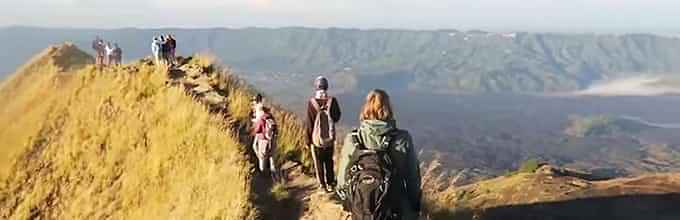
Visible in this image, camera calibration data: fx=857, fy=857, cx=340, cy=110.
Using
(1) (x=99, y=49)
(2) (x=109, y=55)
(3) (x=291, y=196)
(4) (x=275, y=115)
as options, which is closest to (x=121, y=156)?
(4) (x=275, y=115)

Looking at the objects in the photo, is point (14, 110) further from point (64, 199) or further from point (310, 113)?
point (310, 113)

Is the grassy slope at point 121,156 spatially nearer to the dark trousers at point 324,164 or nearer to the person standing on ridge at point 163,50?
the dark trousers at point 324,164

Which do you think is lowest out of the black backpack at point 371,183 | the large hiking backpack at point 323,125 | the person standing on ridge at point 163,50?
the black backpack at point 371,183

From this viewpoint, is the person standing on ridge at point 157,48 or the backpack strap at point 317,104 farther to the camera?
the person standing on ridge at point 157,48

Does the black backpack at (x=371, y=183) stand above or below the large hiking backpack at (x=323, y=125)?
below

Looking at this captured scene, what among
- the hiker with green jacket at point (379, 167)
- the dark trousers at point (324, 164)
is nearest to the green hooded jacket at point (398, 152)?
the hiker with green jacket at point (379, 167)

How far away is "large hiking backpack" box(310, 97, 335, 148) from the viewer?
10.7m

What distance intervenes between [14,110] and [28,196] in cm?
829

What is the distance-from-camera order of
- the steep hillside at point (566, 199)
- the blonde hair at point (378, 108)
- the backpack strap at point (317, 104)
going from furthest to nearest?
1. the steep hillside at point (566, 199)
2. the backpack strap at point (317, 104)
3. the blonde hair at point (378, 108)

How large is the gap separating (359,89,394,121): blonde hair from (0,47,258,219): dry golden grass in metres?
3.57

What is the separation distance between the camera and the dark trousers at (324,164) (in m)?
11.1

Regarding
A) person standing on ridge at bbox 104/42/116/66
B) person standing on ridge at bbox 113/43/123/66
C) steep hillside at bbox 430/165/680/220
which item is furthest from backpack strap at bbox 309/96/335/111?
person standing on ridge at bbox 104/42/116/66

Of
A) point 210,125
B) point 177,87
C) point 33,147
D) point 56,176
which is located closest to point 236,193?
point 210,125

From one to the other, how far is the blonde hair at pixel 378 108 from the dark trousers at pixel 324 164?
300cm
